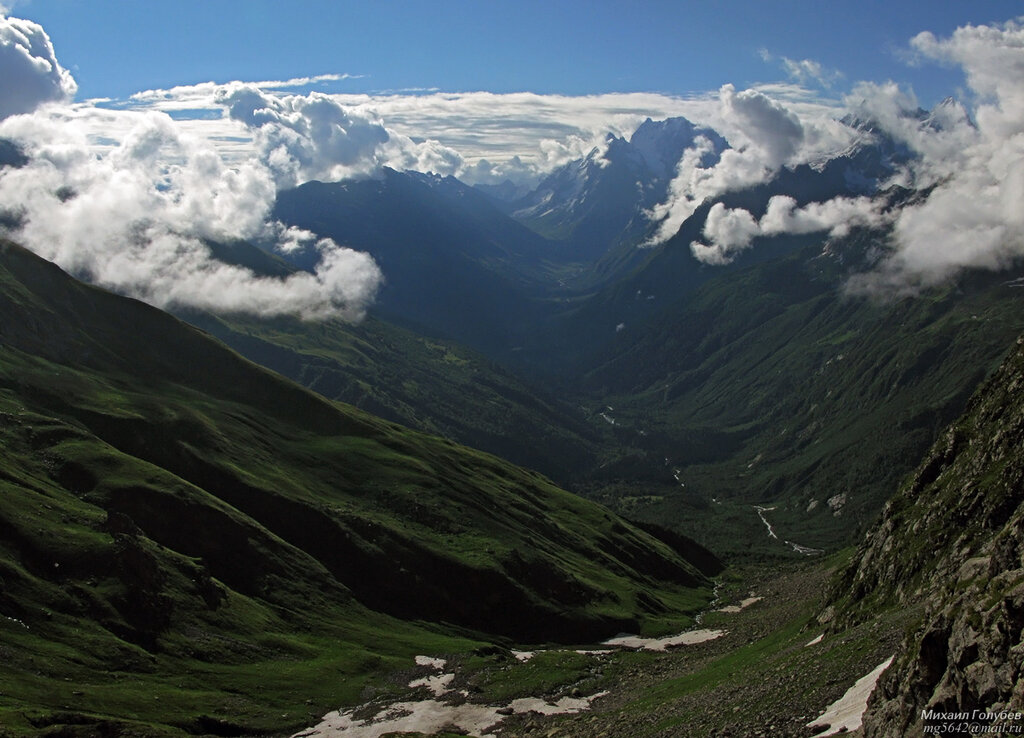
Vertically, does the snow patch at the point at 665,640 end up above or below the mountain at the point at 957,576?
below

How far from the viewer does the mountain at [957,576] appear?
43.8 meters

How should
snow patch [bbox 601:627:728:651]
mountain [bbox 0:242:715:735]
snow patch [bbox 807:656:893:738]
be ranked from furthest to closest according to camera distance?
snow patch [bbox 601:627:728:651] → mountain [bbox 0:242:715:735] → snow patch [bbox 807:656:893:738]

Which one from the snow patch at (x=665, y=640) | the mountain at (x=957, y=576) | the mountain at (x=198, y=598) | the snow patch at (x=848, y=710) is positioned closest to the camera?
the mountain at (x=957, y=576)

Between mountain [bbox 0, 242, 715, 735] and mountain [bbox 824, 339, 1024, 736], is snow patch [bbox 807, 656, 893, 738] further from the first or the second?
mountain [bbox 0, 242, 715, 735]

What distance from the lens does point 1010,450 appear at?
101 metres

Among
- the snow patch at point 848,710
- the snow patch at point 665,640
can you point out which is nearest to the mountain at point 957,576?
the snow patch at point 848,710

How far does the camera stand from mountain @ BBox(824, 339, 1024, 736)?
4375cm

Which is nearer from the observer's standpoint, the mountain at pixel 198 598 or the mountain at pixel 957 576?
the mountain at pixel 957 576

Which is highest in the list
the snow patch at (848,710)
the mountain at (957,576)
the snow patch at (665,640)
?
the mountain at (957,576)

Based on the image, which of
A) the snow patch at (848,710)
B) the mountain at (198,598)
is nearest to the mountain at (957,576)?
the snow patch at (848,710)

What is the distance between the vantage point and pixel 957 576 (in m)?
71.1

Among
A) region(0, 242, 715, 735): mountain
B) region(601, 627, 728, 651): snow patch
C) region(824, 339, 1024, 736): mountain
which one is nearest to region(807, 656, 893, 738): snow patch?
region(824, 339, 1024, 736): mountain

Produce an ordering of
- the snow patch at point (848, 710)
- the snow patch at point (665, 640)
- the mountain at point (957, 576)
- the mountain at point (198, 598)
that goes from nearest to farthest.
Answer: the mountain at point (957, 576) < the snow patch at point (848, 710) < the mountain at point (198, 598) < the snow patch at point (665, 640)

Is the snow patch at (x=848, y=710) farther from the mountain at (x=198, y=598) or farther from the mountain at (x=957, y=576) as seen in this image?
the mountain at (x=198, y=598)
